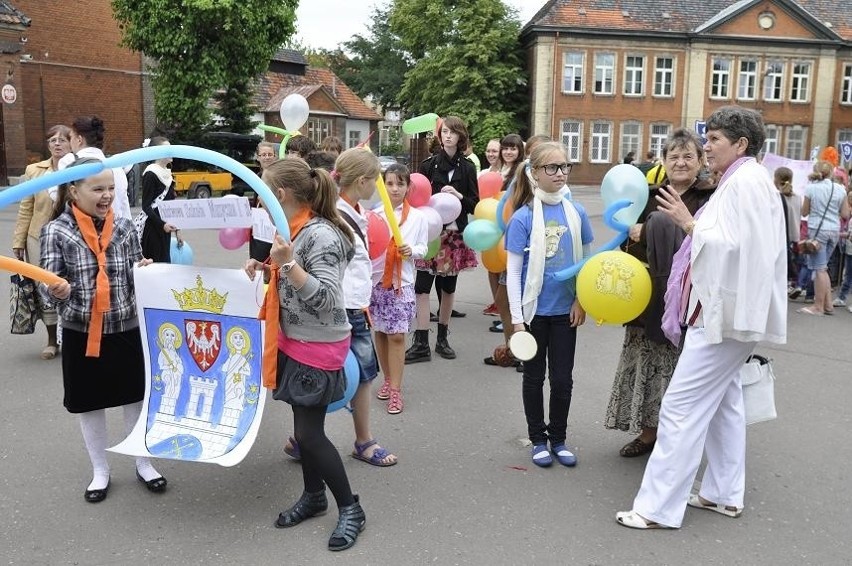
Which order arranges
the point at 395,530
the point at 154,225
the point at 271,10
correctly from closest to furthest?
the point at 395,530 < the point at 154,225 < the point at 271,10

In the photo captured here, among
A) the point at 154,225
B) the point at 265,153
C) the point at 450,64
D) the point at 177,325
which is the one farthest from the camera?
the point at 450,64

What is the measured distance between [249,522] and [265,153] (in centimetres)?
392

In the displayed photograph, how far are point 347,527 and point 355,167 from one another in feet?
6.25

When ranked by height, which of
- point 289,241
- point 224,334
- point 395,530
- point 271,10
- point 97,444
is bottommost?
point 395,530

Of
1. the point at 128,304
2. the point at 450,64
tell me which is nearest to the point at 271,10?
the point at 450,64

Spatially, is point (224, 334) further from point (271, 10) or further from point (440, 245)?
point (271, 10)

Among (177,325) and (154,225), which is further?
(154,225)

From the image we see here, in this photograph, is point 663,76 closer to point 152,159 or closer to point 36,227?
point 36,227

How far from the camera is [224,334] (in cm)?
373

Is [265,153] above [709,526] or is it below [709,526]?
above

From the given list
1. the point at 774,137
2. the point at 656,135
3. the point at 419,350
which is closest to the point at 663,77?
the point at 656,135

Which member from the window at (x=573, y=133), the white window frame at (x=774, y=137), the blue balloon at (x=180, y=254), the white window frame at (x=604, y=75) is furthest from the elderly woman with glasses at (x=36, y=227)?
the white window frame at (x=774, y=137)

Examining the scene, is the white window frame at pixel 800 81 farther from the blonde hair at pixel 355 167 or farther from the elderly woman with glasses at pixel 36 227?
the blonde hair at pixel 355 167

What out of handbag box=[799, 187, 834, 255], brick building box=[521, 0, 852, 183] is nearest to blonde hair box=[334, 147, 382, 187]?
handbag box=[799, 187, 834, 255]
